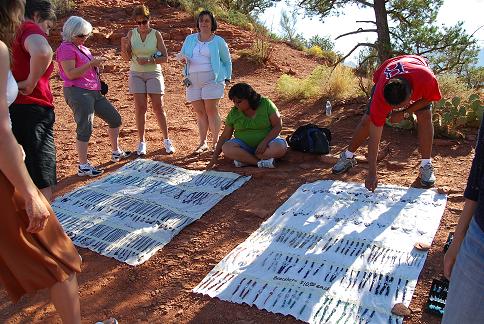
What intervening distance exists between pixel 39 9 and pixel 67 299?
5.55 ft

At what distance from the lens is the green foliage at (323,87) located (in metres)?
6.57

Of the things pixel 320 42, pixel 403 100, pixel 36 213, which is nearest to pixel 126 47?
pixel 403 100

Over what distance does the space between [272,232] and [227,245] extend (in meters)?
0.32

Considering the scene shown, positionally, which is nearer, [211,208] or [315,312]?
[315,312]

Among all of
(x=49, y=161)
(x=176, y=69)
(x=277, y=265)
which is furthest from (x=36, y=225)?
(x=176, y=69)

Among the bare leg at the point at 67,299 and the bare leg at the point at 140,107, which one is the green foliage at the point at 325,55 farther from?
the bare leg at the point at 67,299

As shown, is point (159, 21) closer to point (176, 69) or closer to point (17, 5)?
point (176, 69)

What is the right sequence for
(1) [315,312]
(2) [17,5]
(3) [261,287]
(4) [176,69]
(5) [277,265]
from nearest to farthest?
1. (2) [17,5]
2. (1) [315,312]
3. (3) [261,287]
4. (5) [277,265]
5. (4) [176,69]

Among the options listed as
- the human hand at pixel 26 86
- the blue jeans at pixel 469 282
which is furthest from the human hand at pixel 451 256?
the human hand at pixel 26 86

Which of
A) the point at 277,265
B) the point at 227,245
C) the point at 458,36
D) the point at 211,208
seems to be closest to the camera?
the point at 277,265

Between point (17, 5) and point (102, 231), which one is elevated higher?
point (17, 5)

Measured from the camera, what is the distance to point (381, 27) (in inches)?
237

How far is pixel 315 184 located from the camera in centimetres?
385

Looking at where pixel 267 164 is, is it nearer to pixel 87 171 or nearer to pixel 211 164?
pixel 211 164
